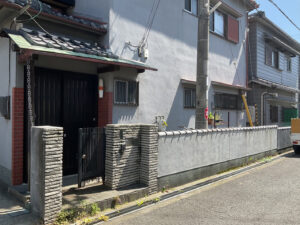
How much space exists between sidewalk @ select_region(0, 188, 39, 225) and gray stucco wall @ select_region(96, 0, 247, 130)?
323 cm

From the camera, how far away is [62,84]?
6770 mm

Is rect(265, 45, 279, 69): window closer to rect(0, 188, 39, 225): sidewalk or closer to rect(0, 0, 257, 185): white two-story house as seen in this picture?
rect(0, 0, 257, 185): white two-story house

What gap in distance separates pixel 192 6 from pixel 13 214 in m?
9.73

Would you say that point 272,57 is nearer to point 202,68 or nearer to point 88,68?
point 202,68

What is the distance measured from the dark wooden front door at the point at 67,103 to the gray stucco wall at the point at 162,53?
0.67 metres

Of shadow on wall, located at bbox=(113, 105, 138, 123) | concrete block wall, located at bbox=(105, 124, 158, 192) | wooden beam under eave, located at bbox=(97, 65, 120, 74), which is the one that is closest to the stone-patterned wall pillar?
concrete block wall, located at bbox=(105, 124, 158, 192)

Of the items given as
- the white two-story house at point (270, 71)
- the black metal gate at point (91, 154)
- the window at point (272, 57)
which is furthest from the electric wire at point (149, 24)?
the window at point (272, 57)

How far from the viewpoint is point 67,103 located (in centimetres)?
686

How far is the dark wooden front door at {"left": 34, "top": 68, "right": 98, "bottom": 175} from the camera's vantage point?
21.0 ft

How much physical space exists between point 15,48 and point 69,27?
223 centimetres

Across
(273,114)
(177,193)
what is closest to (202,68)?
(177,193)

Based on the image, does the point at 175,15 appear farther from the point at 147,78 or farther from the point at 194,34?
the point at 147,78

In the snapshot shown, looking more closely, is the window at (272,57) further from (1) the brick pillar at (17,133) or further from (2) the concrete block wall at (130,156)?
(1) the brick pillar at (17,133)

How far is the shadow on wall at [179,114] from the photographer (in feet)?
31.2
